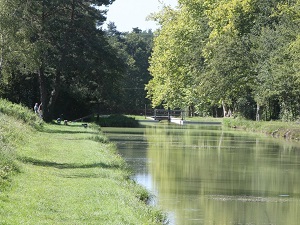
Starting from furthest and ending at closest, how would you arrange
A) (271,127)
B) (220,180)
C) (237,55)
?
1. (237,55)
2. (271,127)
3. (220,180)

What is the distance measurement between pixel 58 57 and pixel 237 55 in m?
22.5

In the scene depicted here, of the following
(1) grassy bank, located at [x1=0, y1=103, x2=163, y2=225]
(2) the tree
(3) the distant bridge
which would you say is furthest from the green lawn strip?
(3) the distant bridge

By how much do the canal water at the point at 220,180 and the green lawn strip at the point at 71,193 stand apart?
59.3 inches

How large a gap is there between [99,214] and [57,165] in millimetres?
8541

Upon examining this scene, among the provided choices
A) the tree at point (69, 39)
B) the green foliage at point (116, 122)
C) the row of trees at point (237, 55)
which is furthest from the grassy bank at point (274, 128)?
the tree at point (69, 39)

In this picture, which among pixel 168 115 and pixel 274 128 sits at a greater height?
pixel 168 115

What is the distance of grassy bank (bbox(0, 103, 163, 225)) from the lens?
12844 millimetres

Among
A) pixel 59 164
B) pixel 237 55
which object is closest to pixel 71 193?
pixel 59 164

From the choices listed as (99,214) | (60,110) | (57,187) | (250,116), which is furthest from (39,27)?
(99,214)

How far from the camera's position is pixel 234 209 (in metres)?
19.0

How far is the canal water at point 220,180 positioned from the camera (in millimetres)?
18266

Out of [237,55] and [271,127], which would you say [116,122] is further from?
[271,127]

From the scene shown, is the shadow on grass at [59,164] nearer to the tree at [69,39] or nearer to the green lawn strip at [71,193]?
the green lawn strip at [71,193]

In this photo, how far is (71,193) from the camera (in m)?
15.8
